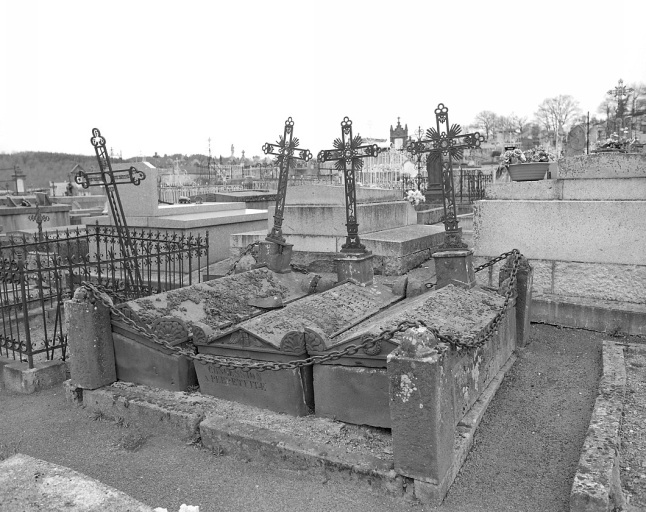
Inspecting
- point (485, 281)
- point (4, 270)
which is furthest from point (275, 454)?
point (485, 281)

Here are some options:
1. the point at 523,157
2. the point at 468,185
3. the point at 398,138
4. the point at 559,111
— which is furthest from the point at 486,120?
the point at 523,157

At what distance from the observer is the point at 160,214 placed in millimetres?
11266

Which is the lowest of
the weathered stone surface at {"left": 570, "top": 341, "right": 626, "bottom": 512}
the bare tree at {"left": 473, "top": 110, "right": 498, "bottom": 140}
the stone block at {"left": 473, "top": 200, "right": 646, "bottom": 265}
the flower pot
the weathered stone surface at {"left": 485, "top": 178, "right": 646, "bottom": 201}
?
the weathered stone surface at {"left": 570, "top": 341, "right": 626, "bottom": 512}

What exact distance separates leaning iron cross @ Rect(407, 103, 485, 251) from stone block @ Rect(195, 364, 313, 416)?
2.67 m

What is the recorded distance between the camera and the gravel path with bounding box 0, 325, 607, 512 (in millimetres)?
3314

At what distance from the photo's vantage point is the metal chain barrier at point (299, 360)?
3721mm

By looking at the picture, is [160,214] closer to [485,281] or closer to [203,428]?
[485,281]

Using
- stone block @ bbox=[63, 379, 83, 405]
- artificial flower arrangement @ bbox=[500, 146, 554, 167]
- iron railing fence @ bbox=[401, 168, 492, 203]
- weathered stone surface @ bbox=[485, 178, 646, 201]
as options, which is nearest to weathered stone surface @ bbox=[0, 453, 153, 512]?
stone block @ bbox=[63, 379, 83, 405]

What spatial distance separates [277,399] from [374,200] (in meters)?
7.37

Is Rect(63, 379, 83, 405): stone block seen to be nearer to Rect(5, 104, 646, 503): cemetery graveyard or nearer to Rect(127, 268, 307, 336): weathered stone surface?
Rect(5, 104, 646, 503): cemetery graveyard

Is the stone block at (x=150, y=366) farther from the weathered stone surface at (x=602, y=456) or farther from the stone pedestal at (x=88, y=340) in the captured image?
the weathered stone surface at (x=602, y=456)

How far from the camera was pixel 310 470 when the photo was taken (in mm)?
3588

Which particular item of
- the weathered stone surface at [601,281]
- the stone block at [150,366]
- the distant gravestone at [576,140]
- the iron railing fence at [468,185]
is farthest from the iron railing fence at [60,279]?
the distant gravestone at [576,140]

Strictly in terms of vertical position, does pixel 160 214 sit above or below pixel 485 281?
above
